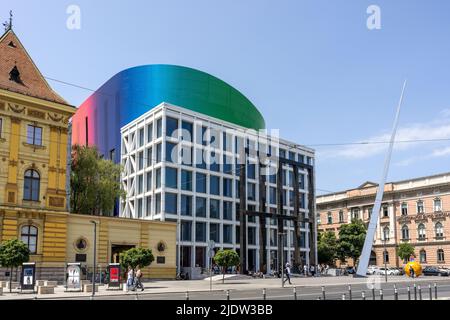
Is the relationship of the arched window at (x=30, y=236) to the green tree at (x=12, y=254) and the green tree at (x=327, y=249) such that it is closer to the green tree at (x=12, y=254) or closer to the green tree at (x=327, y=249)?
the green tree at (x=12, y=254)

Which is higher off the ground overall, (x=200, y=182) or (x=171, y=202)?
(x=200, y=182)

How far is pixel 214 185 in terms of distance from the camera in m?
70.4

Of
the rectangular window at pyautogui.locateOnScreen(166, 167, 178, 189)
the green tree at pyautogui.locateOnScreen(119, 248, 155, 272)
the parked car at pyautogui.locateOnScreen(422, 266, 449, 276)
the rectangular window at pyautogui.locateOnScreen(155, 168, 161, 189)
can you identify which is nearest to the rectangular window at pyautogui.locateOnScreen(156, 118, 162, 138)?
the rectangular window at pyautogui.locateOnScreen(155, 168, 161, 189)

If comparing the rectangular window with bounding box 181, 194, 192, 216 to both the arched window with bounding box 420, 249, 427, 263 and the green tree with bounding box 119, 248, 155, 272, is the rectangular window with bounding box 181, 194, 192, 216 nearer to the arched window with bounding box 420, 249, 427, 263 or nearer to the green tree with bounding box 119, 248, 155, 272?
the green tree with bounding box 119, 248, 155, 272

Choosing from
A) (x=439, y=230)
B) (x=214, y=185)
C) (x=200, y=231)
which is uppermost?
(x=214, y=185)

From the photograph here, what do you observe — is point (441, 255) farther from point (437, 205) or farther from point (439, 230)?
point (437, 205)

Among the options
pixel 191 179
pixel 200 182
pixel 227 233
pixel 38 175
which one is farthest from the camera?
pixel 227 233

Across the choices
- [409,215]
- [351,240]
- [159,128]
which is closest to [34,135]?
[159,128]

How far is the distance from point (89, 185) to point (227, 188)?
22762 mm

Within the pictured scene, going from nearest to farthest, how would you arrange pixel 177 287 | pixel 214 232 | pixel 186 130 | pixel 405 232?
pixel 177 287 → pixel 186 130 → pixel 214 232 → pixel 405 232

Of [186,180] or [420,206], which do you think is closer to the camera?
[186,180]

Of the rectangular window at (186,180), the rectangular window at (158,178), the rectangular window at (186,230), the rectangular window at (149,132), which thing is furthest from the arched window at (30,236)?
the rectangular window at (149,132)

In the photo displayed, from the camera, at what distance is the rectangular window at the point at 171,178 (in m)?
63.4
